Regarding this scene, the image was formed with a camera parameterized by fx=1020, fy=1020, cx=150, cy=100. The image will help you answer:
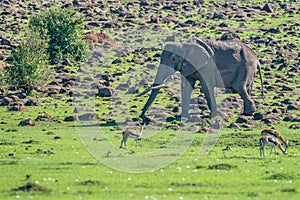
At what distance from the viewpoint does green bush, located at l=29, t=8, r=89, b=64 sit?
4288cm

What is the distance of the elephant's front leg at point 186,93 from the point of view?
31.8 m

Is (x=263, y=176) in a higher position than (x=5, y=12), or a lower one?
higher

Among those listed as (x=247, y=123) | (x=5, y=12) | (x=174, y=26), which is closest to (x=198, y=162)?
(x=247, y=123)

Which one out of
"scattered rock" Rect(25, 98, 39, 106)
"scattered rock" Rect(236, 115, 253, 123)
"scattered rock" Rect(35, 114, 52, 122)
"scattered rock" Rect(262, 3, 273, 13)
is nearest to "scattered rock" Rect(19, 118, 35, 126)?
"scattered rock" Rect(35, 114, 52, 122)

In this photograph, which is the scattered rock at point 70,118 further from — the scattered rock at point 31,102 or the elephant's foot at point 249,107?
the elephant's foot at point 249,107

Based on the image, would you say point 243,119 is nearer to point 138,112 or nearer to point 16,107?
point 138,112

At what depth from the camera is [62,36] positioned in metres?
43.1

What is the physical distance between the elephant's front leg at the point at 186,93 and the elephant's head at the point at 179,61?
27 cm

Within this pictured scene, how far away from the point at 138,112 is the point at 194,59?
2509 millimetres

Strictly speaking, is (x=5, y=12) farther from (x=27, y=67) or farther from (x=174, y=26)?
(x=27, y=67)

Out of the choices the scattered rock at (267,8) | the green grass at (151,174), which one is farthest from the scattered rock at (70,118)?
the scattered rock at (267,8)

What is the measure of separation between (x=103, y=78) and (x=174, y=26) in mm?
13854

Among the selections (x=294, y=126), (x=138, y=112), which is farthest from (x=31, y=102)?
(x=294, y=126)

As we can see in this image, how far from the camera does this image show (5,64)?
4159 cm
